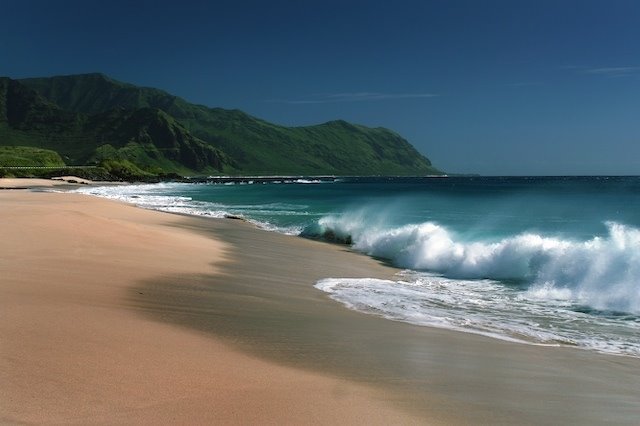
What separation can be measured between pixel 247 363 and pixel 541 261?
12.9m

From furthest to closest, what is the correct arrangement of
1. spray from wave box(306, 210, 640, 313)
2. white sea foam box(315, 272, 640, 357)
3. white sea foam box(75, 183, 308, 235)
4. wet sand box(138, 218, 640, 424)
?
white sea foam box(75, 183, 308, 235)
spray from wave box(306, 210, 640, 313)
white sea foam box(315, 272, 640, 357)
wet sand box(138, 218, 640, 424)

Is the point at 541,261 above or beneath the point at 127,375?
above

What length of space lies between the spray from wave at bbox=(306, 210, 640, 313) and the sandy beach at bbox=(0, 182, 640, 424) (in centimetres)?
575

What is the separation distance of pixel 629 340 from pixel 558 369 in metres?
2.86

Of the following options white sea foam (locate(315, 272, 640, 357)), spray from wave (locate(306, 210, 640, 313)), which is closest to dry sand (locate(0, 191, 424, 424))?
white sea foam (locate(315, 272, 640, 357))

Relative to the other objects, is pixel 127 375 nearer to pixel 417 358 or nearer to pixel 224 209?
pixel 417 358

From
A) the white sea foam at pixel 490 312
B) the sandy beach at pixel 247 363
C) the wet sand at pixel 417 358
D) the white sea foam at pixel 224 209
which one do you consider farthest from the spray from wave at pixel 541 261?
the white sea foam at pixel 224 209

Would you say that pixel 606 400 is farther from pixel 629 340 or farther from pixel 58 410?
pixel 58 410

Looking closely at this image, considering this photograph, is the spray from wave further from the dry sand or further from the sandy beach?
the dry sand

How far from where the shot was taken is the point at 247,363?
593cm

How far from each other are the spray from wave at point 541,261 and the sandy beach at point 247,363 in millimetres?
5754

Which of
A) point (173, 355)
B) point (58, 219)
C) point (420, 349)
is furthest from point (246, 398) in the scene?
point (58, 219)

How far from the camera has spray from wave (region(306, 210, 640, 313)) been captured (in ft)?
42.7

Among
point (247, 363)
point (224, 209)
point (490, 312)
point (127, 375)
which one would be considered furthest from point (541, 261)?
point (224, 209)
